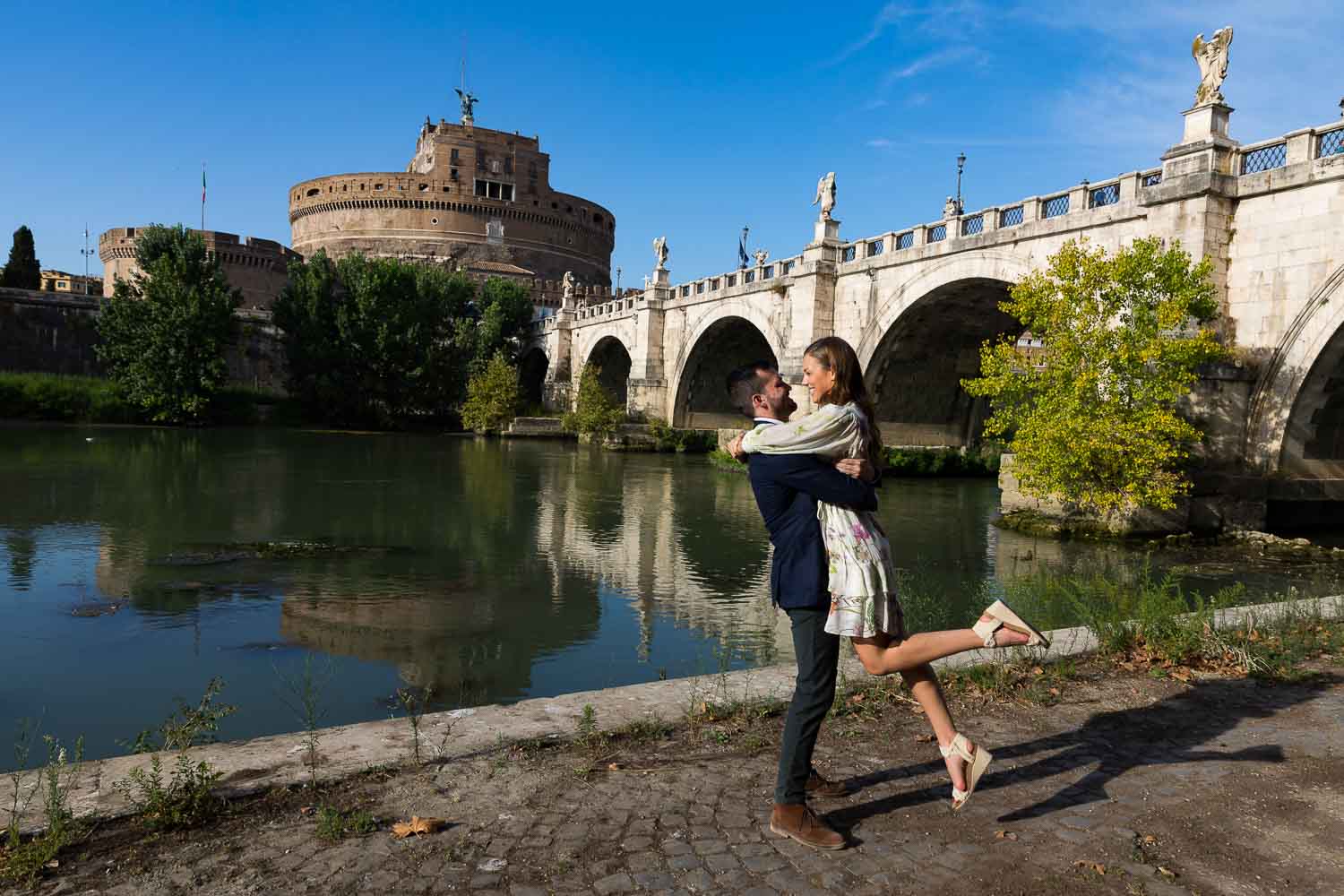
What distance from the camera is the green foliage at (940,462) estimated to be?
2642 centimetres

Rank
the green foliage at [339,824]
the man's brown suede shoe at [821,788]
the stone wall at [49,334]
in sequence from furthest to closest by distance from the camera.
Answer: the stone wall at [49,334]
the man's brown suede shoe at [821,788]
the green foliage at [339,824]

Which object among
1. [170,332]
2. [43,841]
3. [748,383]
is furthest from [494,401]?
[43,841]

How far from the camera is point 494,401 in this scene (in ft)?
135

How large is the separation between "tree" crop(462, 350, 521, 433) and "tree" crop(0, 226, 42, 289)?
33.9m

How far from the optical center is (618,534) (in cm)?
1359

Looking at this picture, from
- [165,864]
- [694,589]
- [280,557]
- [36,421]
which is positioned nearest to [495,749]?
[165,864]

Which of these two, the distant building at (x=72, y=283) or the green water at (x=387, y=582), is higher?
the distant building at (x=72, y=283)

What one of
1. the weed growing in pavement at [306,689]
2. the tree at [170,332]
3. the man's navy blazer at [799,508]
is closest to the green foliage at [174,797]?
the weed growing in pavement at [306,689]

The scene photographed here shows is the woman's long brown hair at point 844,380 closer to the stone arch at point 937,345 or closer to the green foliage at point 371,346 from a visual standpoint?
the stone arch at point 937,345

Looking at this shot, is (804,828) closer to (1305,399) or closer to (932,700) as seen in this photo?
(932,700)

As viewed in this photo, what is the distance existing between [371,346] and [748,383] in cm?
4363

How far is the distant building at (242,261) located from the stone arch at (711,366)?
34278 mm

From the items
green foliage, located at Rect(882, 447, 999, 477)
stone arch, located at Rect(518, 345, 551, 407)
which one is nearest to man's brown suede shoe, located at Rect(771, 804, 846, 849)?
green foliage, located at Rect(882, 447, 999, 477)

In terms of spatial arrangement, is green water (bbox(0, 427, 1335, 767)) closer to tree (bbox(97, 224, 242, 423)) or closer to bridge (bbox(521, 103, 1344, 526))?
bridge (bbox(521, 103, 1344, 526))
